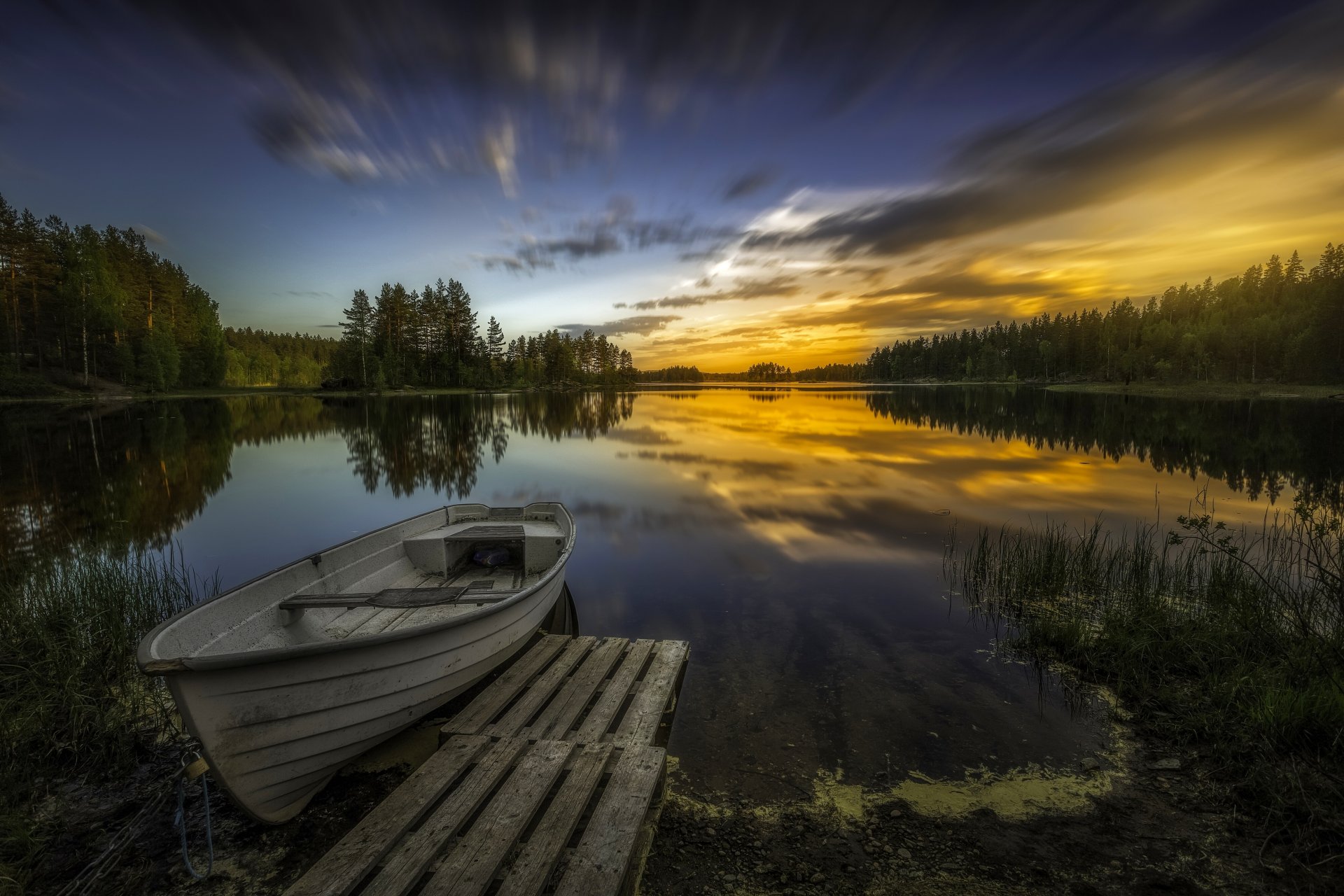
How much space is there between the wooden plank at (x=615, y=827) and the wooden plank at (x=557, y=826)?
12 cm

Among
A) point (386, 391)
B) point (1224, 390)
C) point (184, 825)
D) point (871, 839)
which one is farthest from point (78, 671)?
point (1224, 390)

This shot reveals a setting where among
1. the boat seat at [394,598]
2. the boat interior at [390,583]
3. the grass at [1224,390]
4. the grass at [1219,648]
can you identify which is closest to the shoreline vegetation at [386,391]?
the grass at [1224,390]

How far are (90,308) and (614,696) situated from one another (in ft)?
253

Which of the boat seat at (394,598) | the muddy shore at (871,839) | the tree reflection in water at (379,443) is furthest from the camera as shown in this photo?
the tree reflection in water at (379,443)

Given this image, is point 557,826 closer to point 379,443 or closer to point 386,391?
point 379,443

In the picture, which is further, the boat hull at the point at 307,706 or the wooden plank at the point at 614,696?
the wooden plank at the point at 614,696

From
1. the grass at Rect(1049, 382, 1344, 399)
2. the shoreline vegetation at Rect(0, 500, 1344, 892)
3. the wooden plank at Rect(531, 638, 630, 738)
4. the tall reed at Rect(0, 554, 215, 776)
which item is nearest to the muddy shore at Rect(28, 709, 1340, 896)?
the shoreline vegetation at Rect(0, 500, 1344, 892)

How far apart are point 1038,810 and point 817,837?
2.08 metres

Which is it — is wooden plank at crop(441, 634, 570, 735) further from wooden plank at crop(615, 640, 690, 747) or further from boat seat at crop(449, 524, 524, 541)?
boat seat at crop(449, 524, 524, 541)

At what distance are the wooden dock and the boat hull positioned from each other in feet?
1.94

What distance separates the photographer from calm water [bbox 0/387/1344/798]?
6.25 meters

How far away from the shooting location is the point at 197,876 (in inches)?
161

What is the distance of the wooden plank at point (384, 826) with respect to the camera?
353 centimetres

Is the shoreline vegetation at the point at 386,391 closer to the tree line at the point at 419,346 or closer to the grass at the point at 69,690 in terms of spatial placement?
the tree line at the point at 419,346
